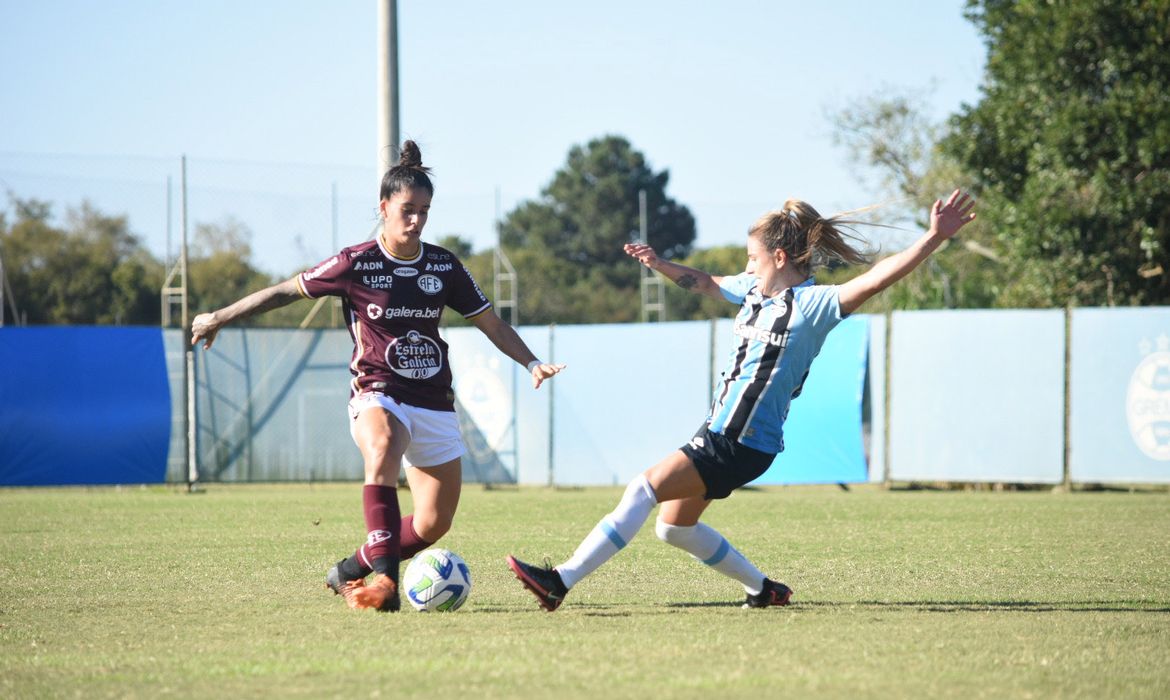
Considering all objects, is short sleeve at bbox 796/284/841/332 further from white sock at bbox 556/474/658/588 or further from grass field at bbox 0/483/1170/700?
grass field at bbox 0/483/1170/700

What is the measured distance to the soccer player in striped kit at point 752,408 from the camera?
255 inches

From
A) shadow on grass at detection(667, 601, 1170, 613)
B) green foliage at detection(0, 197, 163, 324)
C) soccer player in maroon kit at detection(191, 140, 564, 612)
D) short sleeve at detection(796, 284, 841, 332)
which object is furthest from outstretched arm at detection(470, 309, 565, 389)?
green foliage at detection(0, 197, 163, 324)

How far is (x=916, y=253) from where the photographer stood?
236 inches

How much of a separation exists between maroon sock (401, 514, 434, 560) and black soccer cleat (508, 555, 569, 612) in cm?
90

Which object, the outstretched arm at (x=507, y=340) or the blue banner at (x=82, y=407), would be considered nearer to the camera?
the outstretched arm at (x=507, y=340)

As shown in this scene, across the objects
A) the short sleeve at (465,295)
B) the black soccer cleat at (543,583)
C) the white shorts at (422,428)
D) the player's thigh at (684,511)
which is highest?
the short sleeve at (465,295)

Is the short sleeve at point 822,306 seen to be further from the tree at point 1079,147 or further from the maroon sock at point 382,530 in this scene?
the tree at point 1079,147

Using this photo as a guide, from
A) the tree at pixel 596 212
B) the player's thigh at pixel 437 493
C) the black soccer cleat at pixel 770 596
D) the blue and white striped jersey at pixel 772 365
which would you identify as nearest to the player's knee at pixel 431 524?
the player's thigh at pixel 437 493

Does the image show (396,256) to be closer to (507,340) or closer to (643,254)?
(507,340)

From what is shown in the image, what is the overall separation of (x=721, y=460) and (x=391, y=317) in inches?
72.2

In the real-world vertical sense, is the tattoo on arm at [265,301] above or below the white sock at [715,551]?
above

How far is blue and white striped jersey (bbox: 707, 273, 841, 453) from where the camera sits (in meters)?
6.50

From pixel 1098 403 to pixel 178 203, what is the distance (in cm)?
1342

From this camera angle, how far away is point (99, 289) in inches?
1007
